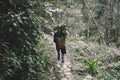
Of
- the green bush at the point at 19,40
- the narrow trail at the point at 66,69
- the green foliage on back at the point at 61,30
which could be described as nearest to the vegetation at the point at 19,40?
the green bush at the point at 19,40

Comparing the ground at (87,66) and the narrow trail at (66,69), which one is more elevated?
the narrow trail at (66,69)

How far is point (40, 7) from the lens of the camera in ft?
32.2

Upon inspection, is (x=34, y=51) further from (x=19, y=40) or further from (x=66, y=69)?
(x=66, y=69)

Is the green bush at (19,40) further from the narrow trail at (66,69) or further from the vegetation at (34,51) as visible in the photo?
the narrow trail at (66,69)

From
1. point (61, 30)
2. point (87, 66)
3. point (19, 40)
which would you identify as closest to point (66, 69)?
point (87, 66)

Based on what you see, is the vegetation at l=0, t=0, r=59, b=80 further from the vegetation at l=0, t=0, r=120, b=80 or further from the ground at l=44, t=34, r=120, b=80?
the ground at l=44, t=34, r=120, b=80

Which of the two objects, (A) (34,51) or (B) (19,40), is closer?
(B) (19,40)

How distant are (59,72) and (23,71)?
2.42 meters

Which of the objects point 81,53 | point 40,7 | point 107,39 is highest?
point 40,7

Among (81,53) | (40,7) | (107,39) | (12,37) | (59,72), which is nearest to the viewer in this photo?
(12,37)

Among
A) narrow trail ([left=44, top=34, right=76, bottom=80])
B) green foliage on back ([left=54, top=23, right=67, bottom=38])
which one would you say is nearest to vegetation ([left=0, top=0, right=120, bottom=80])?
green foliage on back ([left=54, top=23, right=67, bottom=38])

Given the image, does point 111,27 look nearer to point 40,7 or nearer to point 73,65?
point 73,65

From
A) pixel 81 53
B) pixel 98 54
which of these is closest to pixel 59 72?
pixel 81 53

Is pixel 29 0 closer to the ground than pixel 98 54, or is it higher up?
higher up
